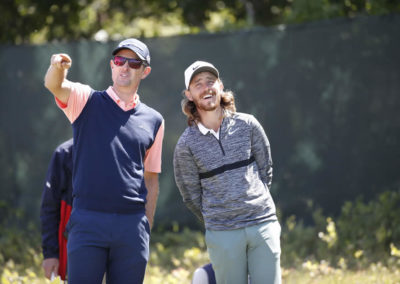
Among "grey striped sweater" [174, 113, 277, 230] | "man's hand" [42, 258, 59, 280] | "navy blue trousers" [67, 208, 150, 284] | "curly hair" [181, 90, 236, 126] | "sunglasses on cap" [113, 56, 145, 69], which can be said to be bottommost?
"man's hand" [42, 258, 59, 280]

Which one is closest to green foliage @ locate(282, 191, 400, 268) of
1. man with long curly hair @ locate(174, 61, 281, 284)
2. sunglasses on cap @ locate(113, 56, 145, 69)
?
A: man with long curly hair @ locate(174, 61, 281, 284)

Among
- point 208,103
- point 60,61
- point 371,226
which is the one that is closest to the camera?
point 60,61

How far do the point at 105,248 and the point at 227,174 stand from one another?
0.76 metres

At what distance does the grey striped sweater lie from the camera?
3357mm

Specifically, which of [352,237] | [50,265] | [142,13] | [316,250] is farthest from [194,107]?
[142,13]

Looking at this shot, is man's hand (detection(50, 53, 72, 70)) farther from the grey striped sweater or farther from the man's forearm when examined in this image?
the grey striped sweater

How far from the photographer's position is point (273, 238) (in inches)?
133

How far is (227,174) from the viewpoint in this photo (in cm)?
339

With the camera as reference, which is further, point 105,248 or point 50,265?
point 50,265

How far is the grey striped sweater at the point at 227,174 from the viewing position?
3357mm

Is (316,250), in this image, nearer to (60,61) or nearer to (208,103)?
(208,103)

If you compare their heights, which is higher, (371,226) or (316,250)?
(371,226)

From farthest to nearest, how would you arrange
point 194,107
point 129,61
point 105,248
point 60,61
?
1. point 194,107
2. point 129,61
3. point 105,248
4. point 60,61

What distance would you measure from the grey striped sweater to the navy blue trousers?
1.35ft
